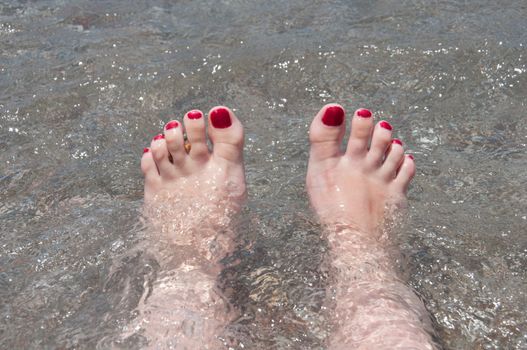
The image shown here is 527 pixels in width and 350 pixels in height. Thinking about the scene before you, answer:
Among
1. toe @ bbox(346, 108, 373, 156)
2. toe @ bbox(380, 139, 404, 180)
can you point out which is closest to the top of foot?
toe @ bbox(346, 108, 373, 156)

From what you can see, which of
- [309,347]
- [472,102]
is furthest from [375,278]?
[472,102]

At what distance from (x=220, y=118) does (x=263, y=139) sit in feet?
1.14

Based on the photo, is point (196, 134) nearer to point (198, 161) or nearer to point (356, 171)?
point (198, 161)

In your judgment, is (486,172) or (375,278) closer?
(375,278)

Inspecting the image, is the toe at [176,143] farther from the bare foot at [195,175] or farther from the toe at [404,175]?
the toe at [404,175]

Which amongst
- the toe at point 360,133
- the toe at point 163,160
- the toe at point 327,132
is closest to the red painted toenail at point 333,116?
the toe at point 327,132

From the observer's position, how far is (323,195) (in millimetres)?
2494

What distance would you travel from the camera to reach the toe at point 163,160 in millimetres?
2594

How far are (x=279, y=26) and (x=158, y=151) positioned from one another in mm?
1242

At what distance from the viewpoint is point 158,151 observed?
2607mm

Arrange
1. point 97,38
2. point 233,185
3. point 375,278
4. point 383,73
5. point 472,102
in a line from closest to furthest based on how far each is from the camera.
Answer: point 375,278, point 233,185, point 472,102, point 383,73, point 97,38

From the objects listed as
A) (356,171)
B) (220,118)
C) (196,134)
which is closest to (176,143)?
(196,134)

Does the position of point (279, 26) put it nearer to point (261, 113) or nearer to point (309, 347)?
point (261, 113)

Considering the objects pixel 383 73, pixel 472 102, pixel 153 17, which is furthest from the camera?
pixel 153 17
